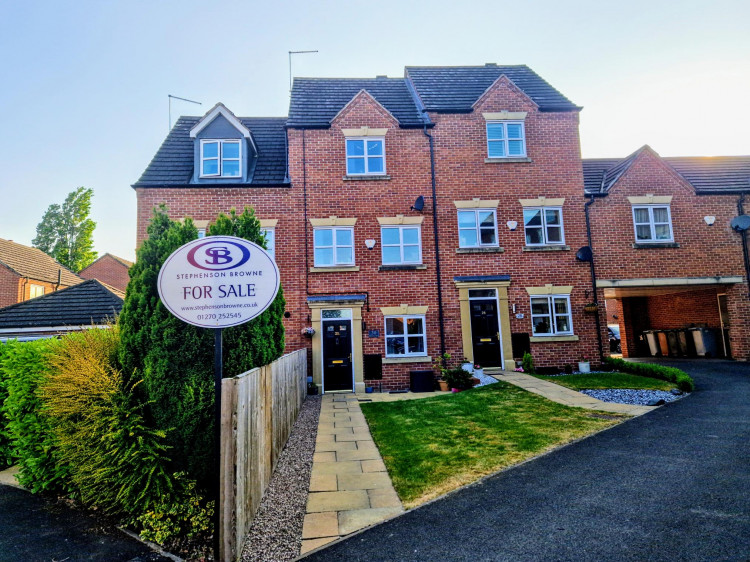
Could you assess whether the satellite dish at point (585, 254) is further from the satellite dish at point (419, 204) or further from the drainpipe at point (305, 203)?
the drainpipe at point (305, 203)

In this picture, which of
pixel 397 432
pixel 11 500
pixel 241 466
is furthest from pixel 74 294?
pixel 241 466

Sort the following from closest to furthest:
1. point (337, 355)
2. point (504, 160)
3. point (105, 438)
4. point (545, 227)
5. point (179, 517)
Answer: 1. point (179, 517)
2. point (105, 438)
3. point (337, 355)
4. point (545, 227)
5. point (504, 160)

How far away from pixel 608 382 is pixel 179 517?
Answer: 36.1 ft

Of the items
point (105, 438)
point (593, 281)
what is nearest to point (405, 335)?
point (593, 281)

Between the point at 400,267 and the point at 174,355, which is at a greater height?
the point at 400,267

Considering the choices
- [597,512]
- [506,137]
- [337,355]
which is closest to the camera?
[597,512]

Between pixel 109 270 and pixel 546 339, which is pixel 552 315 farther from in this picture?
pixel 109 270

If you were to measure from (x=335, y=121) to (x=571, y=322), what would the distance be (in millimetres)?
11113

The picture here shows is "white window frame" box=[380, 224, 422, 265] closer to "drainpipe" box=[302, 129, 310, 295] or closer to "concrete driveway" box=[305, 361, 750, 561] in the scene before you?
"drainpipe" box=[302, 129, 310, 295]

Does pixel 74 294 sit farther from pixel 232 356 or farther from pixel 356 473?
pixel 356 473

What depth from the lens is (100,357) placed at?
16.6 ft

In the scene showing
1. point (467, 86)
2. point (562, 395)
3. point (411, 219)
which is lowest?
point (562, 395)

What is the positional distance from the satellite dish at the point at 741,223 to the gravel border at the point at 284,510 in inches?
682

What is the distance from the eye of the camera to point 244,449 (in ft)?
13.3
